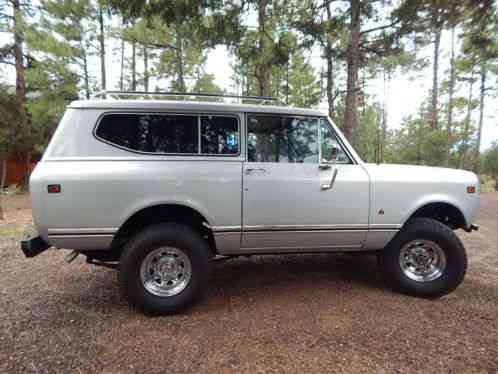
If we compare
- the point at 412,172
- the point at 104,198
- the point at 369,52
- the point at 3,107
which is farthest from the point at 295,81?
the point at 104,198

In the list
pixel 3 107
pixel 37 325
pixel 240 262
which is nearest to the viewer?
pixel 37 325

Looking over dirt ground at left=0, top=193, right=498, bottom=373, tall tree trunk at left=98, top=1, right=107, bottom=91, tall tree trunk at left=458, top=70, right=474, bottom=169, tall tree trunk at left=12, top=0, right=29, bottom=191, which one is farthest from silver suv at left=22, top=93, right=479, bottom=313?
tall tree trunk at left=458, top=70, right=474, bottom=169

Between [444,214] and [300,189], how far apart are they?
6.37 ft

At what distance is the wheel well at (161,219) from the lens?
276 cm

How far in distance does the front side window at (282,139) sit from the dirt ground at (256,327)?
154 cm

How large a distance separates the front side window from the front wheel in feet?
4.54

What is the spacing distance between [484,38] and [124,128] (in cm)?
443

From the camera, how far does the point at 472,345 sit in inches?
88.3

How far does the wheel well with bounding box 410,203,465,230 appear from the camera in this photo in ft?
10.5

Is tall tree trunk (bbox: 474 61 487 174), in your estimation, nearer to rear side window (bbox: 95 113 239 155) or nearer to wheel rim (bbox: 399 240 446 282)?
wheel rim (bbox: 399 240 446 282)

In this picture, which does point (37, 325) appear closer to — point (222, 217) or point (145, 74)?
point (222, 217)

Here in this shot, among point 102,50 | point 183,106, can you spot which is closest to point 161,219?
point 183,106

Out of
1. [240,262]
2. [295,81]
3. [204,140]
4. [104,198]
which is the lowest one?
[240,262]

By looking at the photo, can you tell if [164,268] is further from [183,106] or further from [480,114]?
[480,114]
